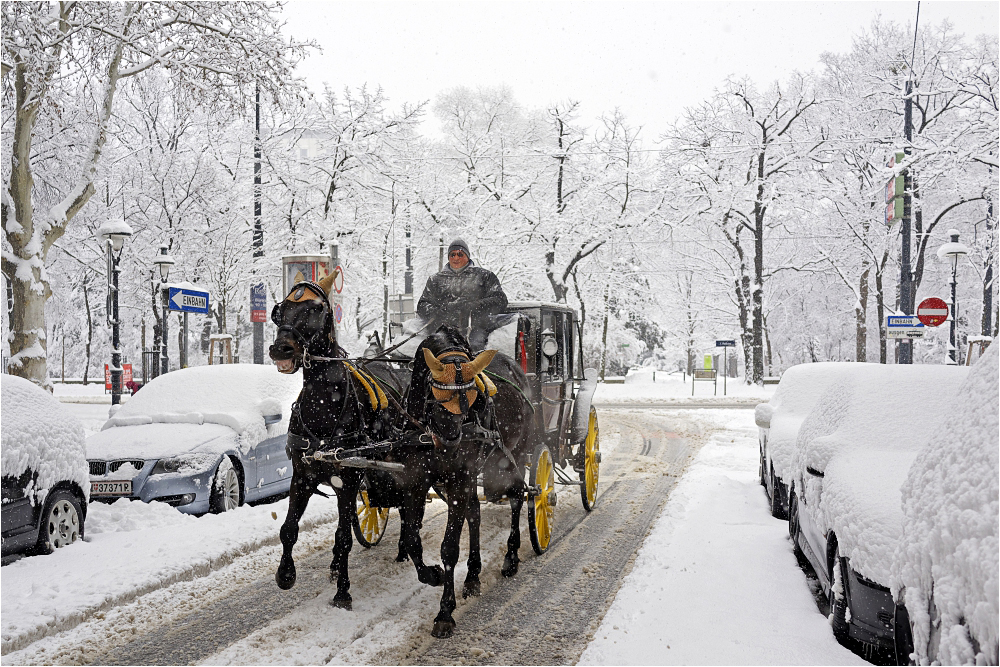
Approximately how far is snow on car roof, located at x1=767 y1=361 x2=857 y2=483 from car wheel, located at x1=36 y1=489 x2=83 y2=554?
620 centimetres

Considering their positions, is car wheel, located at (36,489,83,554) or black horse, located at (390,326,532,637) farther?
car wheel, located at (36,489,83,554)

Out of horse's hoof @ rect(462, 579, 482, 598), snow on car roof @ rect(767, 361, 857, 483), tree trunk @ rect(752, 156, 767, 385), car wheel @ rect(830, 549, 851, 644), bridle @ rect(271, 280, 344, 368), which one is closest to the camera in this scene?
car wheel @ rect(830, 549, 851, 644)

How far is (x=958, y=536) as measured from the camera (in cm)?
239

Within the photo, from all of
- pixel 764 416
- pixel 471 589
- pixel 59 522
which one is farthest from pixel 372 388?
pixel 764 416

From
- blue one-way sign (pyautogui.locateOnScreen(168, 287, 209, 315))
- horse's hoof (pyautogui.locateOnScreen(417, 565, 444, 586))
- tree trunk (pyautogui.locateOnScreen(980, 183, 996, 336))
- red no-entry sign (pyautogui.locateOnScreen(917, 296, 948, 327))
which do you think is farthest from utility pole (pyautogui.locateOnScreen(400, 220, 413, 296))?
tree trunk (pyautogui.locateOnScreen(980, 183, 996, 336))

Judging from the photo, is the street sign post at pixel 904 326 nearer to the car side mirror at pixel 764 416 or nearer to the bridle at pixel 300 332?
the car side mirror at pixel 764 416

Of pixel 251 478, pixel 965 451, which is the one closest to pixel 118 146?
pixel 251 478

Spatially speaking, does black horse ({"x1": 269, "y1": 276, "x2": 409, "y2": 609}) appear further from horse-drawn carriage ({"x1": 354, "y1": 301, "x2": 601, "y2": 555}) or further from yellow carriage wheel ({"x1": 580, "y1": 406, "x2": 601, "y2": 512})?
yellow carriage wheel ({"x1": 580, "y1": 406, "x2": 601, "y2": 512})

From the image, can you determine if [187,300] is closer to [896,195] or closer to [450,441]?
[450,441]

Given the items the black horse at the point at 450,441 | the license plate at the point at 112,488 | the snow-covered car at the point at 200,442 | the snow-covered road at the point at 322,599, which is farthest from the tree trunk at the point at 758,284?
the black horse at the point at 450,441

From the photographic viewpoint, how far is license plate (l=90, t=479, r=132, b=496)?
7.11m

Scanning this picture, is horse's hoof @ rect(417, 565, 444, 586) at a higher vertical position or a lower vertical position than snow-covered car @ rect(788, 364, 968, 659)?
lower

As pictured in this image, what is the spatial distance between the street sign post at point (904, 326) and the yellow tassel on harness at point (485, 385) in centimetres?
1411

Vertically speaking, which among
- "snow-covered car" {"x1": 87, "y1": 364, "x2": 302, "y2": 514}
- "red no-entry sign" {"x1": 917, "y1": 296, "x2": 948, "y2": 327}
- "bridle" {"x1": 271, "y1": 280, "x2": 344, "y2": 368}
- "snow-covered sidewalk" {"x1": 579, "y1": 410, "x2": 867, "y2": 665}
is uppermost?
"red no-entry sign" {"x1": 917, "y1": 296, "x2": 948, "y2": 327}
